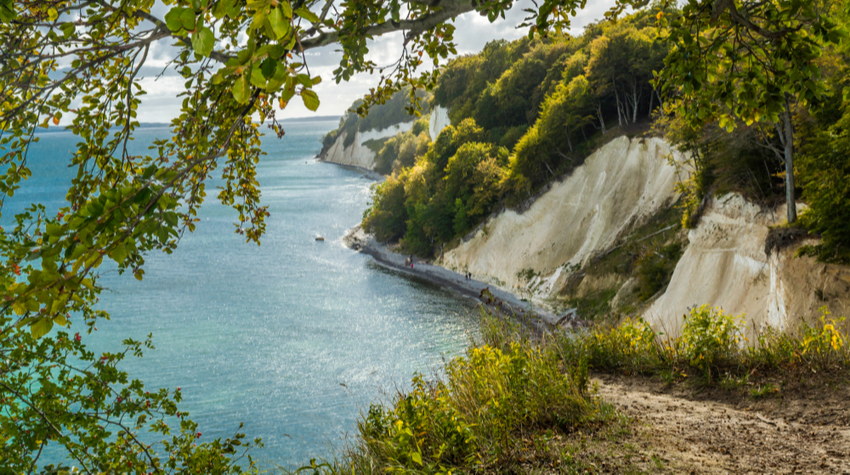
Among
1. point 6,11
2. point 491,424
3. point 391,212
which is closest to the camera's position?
point 6,11

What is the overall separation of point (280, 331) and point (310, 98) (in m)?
36.0

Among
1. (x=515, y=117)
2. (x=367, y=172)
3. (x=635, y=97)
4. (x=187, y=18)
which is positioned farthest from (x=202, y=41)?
(x=367, y=172)

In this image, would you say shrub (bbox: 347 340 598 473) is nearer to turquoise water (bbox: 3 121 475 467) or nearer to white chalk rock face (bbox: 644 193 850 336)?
turquoise water (bbox: 3 121 475 467)

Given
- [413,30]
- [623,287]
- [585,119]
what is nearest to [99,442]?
[413,30]

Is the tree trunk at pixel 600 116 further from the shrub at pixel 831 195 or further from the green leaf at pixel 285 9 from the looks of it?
the green leaf at pixel 285 9

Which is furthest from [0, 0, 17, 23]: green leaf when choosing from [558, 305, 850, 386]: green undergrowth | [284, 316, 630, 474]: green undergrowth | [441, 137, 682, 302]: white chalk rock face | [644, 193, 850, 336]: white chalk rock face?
[441, 137, 682, 302]: white chalk rock face

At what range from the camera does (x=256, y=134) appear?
5156 millimetres

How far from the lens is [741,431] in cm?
514

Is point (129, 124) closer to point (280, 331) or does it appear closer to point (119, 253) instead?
point (119, 253)

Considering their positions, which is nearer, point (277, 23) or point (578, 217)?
point (277, 23)

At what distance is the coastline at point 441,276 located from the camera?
31656 millimetres

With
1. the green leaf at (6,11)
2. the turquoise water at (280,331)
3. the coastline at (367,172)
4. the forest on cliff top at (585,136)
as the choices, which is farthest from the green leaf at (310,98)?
the coastline at (367,172)

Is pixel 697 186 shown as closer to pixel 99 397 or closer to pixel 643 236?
pixel 643 236

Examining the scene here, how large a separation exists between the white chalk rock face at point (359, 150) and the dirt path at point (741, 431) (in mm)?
116139
